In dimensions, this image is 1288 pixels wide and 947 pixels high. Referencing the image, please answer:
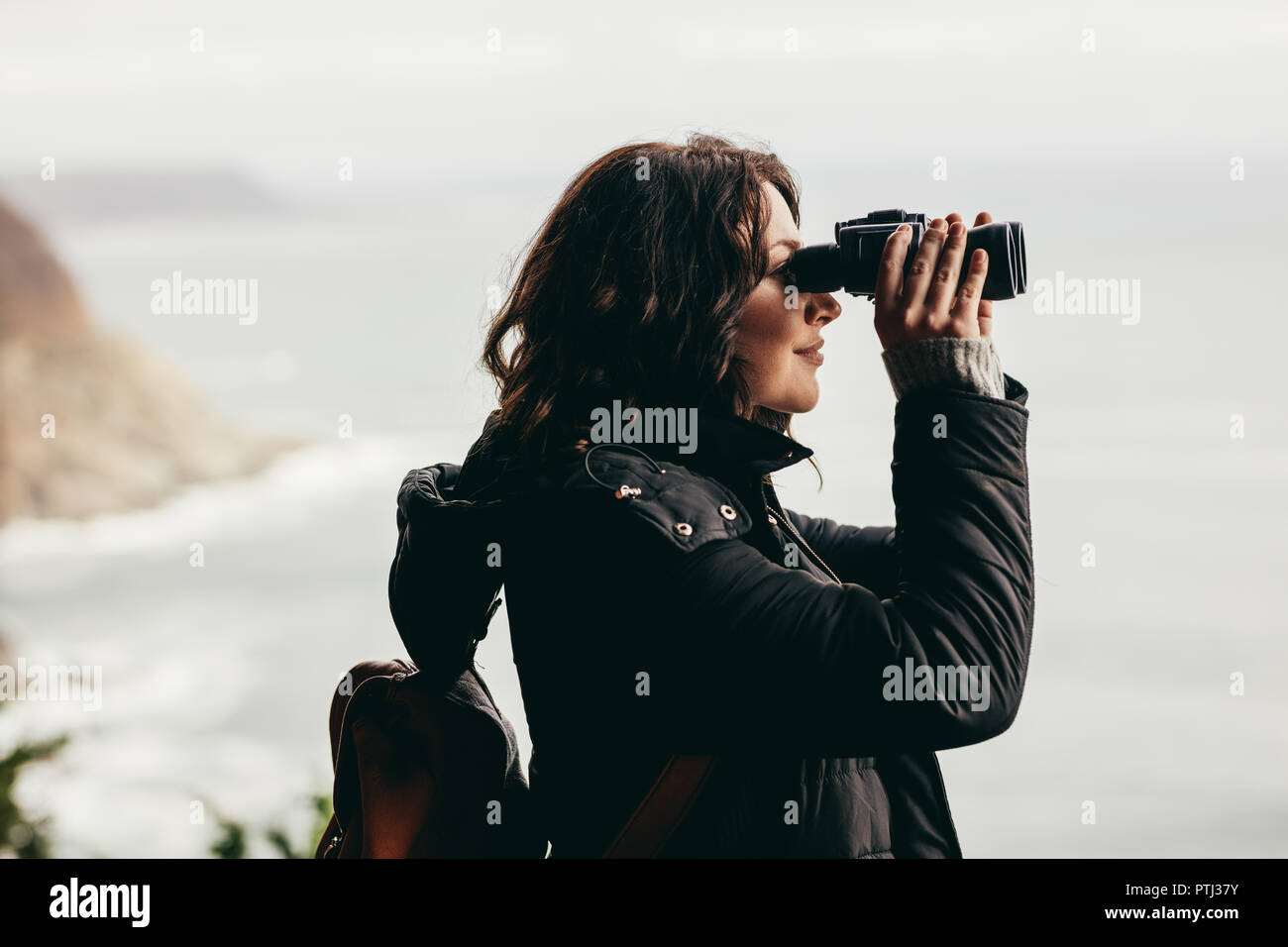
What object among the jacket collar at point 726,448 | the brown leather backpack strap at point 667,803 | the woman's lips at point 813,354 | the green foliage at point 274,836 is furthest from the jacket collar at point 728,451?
the green foliage at point 274,836

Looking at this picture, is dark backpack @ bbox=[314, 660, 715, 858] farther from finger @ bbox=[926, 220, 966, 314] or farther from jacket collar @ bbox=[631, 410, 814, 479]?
finger @ bbox=[926, 220, 966, 314]

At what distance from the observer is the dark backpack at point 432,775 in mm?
1244

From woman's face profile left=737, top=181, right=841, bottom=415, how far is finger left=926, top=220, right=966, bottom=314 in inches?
5.0

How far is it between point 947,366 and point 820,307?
7.2 inches

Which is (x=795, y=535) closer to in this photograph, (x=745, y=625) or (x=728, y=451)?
(x=728, y=451)

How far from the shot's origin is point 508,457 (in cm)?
119

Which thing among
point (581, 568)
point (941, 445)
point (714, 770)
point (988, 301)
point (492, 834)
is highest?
point (988, 301)

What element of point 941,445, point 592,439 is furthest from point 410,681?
point 941,445

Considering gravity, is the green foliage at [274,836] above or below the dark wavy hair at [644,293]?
below

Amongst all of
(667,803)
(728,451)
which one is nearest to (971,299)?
(728,451)

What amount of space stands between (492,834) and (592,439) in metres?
0.43

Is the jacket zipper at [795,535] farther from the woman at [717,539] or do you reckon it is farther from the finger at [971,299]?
the finger at [971,299]

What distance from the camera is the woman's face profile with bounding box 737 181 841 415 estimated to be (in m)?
1.21
